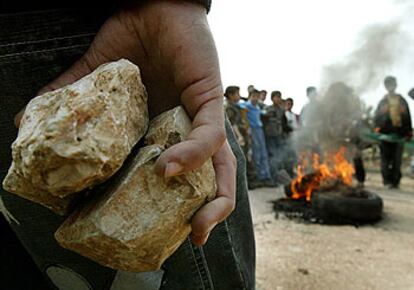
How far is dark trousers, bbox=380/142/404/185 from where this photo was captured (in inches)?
341

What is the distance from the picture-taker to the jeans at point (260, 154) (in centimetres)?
872

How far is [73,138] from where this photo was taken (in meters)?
0.81

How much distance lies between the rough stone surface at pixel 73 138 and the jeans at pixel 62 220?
0.30 meters

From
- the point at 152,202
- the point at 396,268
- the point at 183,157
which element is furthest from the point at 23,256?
the point at 396,268

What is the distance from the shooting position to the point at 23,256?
1.67 m

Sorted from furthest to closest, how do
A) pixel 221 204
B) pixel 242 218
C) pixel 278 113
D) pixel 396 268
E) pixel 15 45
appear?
pixel 278 113, pixel 396 268, pixel 242 218, pixel 15 45, pixel 221 204

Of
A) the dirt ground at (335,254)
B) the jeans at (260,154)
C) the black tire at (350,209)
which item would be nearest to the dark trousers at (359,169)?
the jeans at (260,154)

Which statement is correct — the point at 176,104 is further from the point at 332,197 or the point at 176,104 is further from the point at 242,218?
the point at 332,197

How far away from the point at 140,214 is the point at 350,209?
512 cm

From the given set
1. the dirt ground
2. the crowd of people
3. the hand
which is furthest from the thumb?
the crowd of people

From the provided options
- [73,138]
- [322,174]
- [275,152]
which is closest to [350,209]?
Result: [322,174]

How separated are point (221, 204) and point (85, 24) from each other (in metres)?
0.63

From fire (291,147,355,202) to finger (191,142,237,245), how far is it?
591 centimetres

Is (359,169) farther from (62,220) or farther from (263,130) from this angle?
(62,220)
